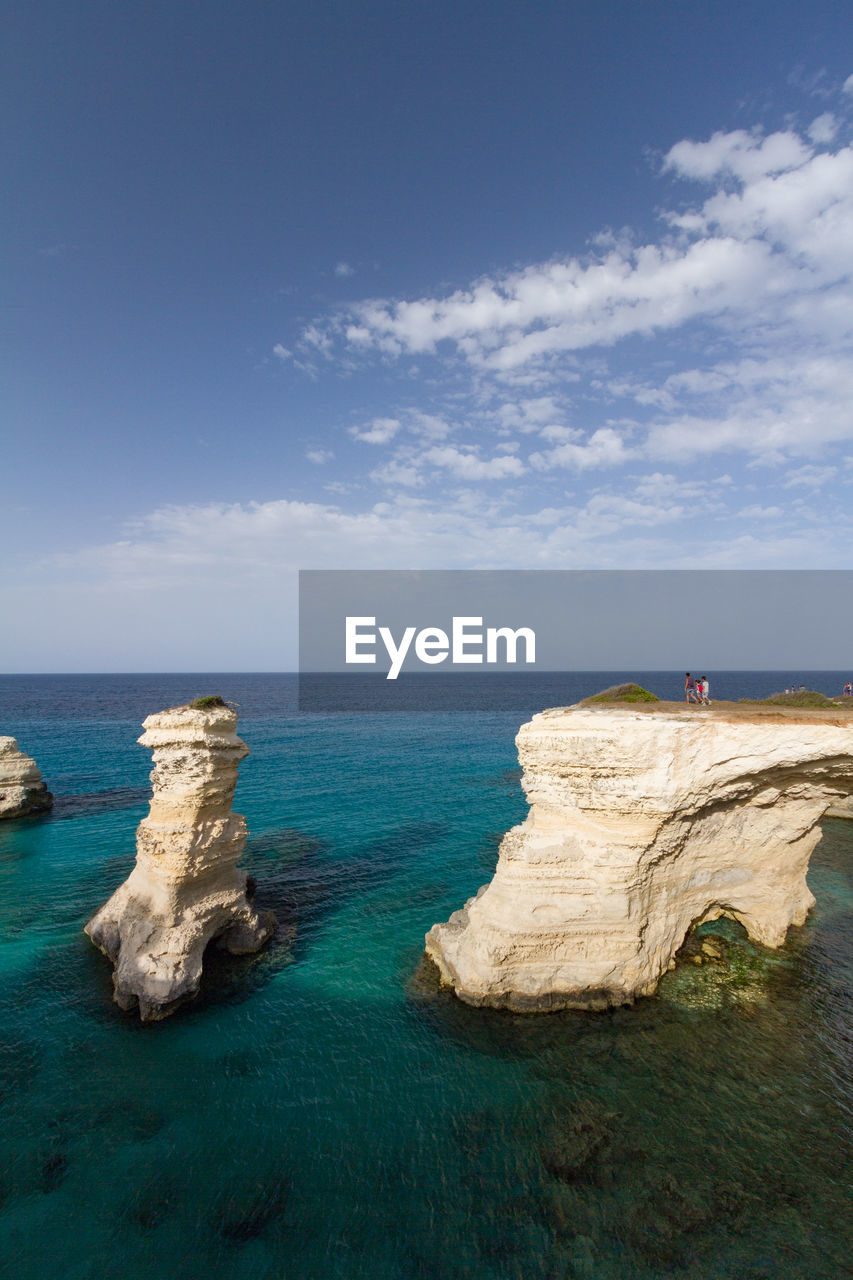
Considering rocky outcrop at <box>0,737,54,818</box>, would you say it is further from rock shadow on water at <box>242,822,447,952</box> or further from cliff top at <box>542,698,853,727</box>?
cliff top at <box>542,698,853,727</box>

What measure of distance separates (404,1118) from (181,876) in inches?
404

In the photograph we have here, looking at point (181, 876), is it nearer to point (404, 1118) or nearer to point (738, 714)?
point (404, 1118)

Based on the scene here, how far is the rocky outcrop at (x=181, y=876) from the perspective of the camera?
1747cm

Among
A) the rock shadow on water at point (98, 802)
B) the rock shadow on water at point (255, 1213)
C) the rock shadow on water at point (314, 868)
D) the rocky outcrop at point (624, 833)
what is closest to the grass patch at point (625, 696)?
the rocky outcrop at point (624, 833)

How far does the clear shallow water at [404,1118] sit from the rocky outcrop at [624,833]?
4.01ft

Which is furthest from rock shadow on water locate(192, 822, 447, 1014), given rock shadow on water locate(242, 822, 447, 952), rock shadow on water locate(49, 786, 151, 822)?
rock shadow on water locate(49, 786, 151, 822)

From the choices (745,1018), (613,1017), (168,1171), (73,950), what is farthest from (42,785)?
(745,1018)

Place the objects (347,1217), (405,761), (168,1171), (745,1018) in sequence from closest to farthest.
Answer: (347,1217) < (168,1171) < (745,1018) < (405,761)

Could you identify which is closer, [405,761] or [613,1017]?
[613,1017]

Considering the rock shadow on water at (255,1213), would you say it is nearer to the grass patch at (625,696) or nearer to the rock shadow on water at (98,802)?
the grass patch at (625,696)

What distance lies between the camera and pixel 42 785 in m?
37.0

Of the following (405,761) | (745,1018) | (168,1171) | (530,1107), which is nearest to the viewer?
(168,1171)

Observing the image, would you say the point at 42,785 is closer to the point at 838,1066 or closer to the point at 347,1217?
the point at 347,1217

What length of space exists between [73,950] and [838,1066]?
24.4 meters
